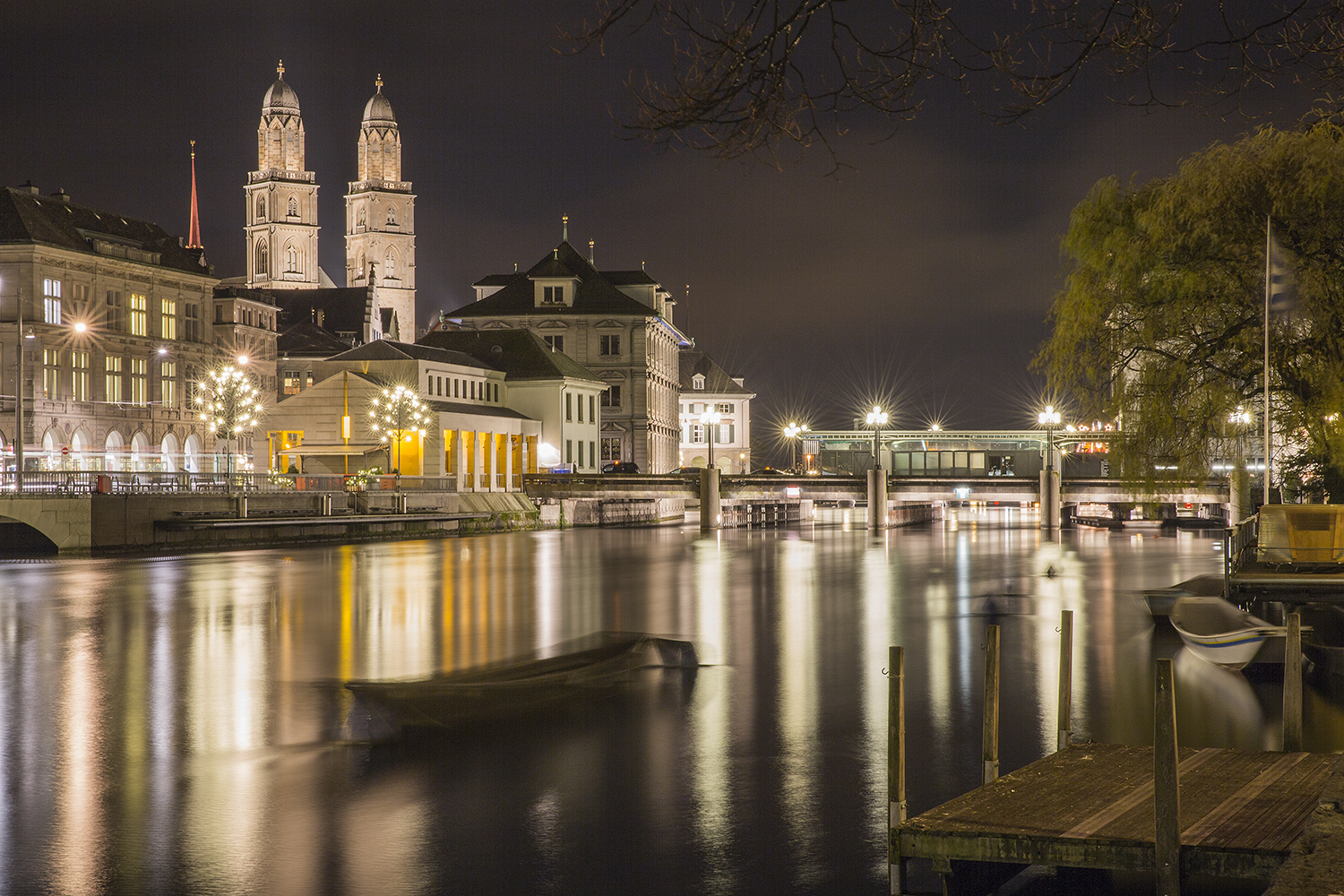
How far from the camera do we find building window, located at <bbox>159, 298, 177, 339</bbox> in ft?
267

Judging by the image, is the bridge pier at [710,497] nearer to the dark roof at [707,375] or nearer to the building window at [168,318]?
the building window at [168,318]

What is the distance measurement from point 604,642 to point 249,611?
413 inches

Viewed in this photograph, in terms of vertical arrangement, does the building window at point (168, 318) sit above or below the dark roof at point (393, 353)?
above

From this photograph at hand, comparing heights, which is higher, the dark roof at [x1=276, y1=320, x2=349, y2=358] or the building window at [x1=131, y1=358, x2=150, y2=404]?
the dark roof at [x1=276, y1=320, x2=349, y2=358]

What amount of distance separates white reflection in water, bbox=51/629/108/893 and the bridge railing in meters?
29.9

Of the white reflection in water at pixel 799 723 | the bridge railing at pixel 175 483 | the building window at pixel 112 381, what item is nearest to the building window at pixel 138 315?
the building window at pixel 112 381

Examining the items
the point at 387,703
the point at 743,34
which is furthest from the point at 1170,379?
the point at 743,34

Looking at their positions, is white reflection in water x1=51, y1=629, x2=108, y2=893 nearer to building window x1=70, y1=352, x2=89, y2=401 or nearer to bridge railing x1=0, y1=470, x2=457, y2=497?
bridge railing x1=0, y1=470, x2=457, y2=497

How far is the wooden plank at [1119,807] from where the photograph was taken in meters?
8.38

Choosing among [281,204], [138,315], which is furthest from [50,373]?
[281,204]

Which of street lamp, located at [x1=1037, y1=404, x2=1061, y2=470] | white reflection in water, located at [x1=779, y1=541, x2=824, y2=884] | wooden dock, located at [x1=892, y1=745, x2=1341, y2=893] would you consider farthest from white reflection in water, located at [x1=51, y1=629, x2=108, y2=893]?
street lamp, located at [x1=1037, y1=404, x2=1061, y2=470]

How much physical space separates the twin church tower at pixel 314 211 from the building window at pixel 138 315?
84635 mm

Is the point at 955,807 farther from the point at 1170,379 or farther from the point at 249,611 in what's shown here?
the point at 249,611

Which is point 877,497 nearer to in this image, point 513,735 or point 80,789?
point 513,735
